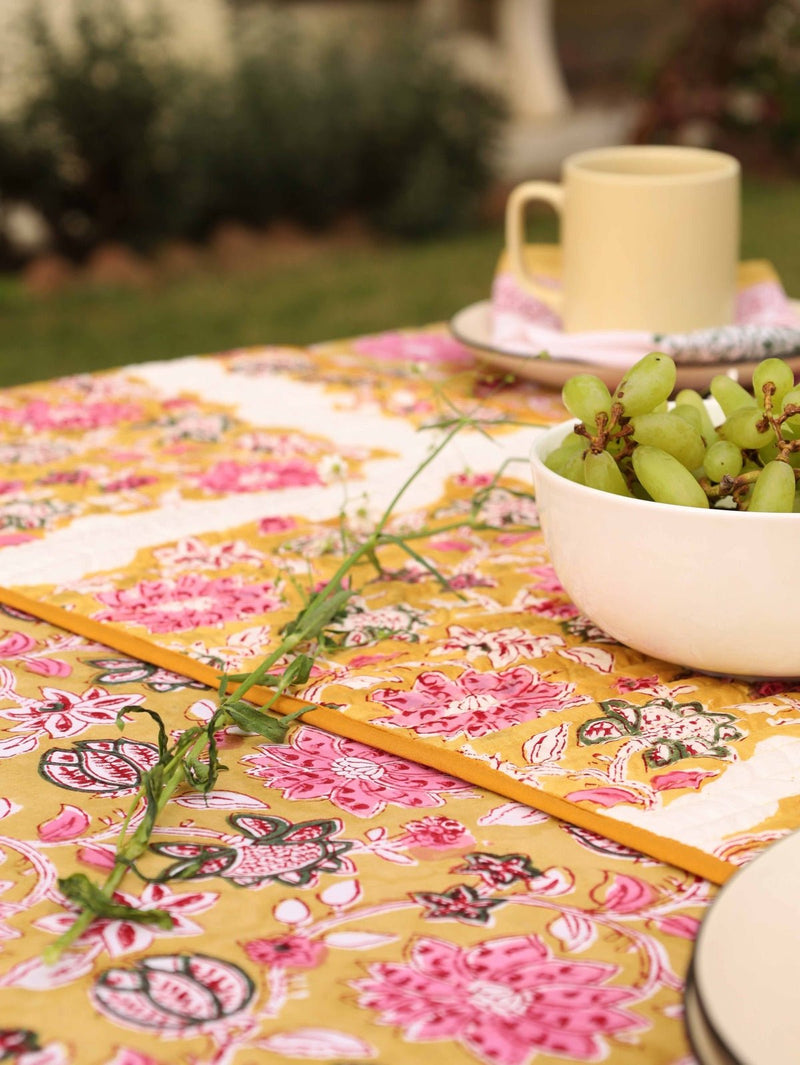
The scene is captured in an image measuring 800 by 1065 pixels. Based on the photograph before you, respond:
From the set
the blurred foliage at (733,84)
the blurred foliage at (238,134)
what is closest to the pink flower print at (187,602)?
the blurred foliage at (238,134)

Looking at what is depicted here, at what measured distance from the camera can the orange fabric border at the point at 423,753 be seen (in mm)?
565

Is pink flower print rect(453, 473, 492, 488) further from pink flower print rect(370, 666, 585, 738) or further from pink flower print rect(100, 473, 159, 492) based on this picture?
pink flower print rect(370, 666, 585, 738)

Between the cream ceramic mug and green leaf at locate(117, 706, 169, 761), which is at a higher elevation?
the cream ceramic mug

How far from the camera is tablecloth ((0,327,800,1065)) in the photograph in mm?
476

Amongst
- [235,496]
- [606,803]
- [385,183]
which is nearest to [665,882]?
[606,803]

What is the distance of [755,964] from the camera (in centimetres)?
46

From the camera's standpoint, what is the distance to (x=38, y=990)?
19.2 inches

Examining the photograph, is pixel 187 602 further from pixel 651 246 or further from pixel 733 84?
pixel 733 84

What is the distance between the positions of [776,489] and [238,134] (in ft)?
16.8

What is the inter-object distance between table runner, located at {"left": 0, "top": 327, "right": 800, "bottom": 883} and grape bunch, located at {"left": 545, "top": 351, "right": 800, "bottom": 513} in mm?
110

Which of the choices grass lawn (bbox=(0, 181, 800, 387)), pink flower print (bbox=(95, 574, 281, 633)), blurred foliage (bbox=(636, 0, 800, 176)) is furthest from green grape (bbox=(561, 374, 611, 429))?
blurred foliage (bbox=(636, 0, 800, 176))

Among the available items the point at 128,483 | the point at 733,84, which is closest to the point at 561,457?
the point at 128,483

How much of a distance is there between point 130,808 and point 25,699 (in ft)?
0.49

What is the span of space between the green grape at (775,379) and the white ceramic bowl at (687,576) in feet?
0.26
